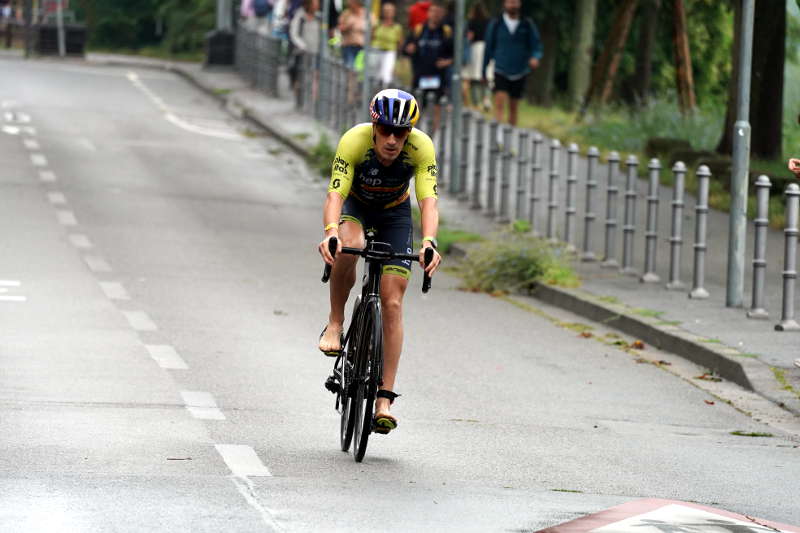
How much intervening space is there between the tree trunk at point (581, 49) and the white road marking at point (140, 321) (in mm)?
19358

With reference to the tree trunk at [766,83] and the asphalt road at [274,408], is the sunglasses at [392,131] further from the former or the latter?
the tree trunk at [766,83]

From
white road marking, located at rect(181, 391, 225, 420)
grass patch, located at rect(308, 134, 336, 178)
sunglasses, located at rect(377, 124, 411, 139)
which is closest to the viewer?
sunglasses, located at rect(377, 124, 411, 139)

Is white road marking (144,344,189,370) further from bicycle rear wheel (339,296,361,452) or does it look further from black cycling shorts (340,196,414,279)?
black cycling shorts (340,196,414,279)

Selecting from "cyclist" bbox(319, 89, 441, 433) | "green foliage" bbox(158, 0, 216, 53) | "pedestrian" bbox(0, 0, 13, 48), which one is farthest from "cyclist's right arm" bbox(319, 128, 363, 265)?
"green foliage" bbox(158, 0, 216, 53)

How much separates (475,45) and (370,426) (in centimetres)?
2327

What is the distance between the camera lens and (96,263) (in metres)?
16.6

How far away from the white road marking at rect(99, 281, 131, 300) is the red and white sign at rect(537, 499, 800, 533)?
7.57m

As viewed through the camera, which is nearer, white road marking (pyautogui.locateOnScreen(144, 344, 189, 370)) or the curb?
white road marking (pyautogui.locateOnScreen(144, 344, 189, 370))

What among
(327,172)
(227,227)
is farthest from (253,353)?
(327,172)

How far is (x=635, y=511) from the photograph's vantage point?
764 centimetres

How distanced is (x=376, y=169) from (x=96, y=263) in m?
8.11

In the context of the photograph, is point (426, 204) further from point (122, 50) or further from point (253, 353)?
point (122, 50)

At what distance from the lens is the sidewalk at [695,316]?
40.2 ft

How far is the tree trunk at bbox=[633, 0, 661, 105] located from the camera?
3484 cm
